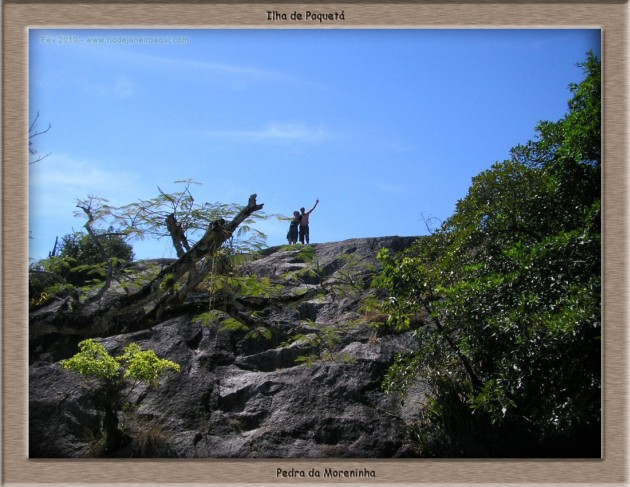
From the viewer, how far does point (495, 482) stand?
27.8 feet

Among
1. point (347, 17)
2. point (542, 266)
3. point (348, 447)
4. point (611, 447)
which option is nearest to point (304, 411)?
point (348, 447)

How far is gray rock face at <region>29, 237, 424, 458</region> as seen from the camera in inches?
535

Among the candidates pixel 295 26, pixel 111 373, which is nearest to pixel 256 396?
pixel 111 373

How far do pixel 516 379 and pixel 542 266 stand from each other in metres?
1.71

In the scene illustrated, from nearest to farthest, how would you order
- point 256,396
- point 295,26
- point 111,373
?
1. point 295,26
2. point 111,373
3. point 256,396

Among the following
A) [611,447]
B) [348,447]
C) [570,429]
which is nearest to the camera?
[611,447]

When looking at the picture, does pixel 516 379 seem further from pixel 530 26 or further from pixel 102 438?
pixel 102 438

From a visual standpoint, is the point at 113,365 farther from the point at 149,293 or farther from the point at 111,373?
the point at 149,293

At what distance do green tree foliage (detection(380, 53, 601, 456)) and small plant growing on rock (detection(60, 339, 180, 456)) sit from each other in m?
4.61

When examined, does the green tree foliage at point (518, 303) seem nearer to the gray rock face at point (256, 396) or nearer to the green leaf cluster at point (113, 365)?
the gray rock face at point (256, 396)

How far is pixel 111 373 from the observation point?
1420 cm

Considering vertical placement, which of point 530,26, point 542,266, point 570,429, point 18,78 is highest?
point 530,26

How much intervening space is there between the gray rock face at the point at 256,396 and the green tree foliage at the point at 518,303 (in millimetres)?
1175

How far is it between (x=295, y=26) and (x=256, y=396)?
841 cm
